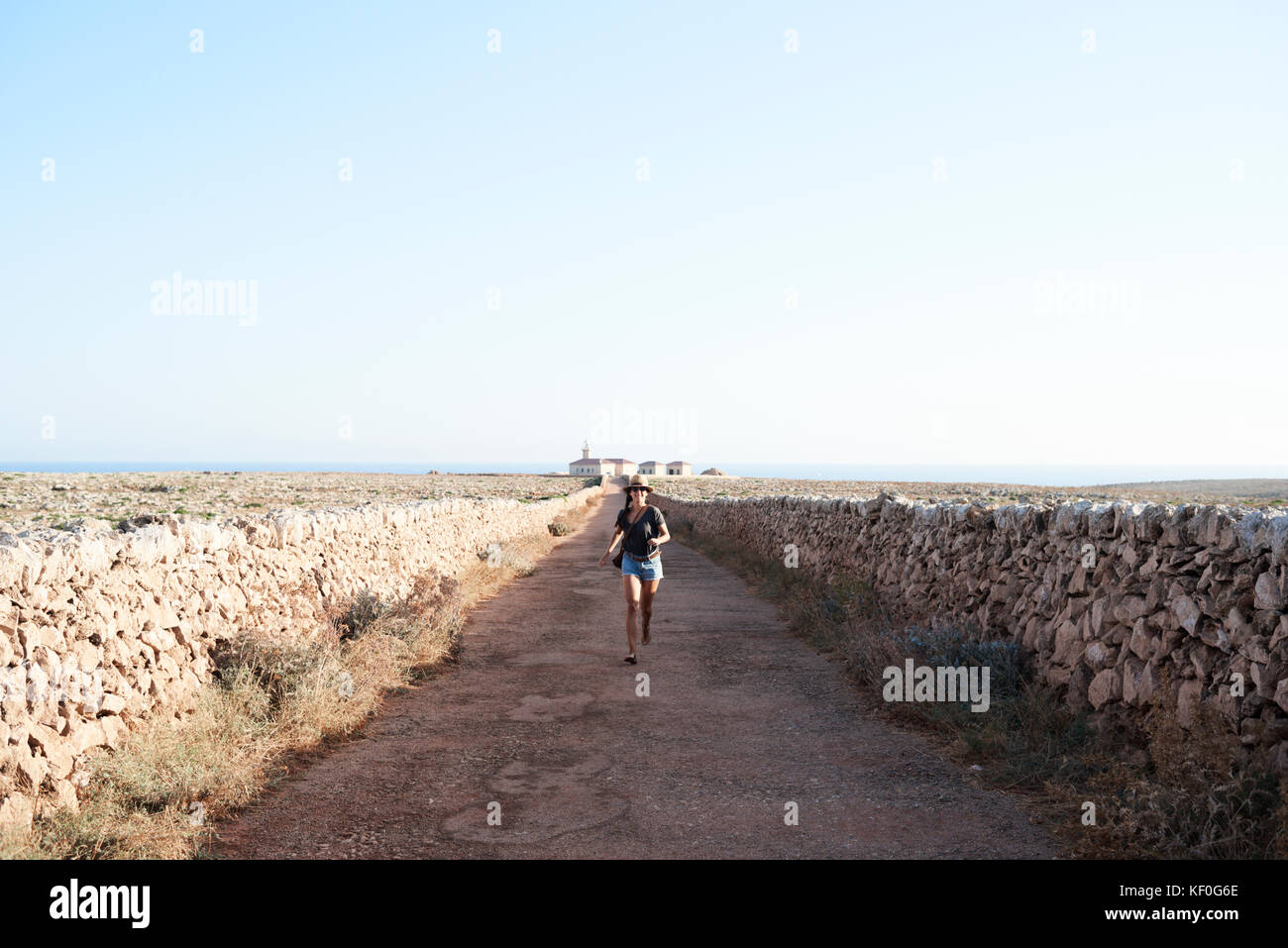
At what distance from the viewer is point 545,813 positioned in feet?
17.6

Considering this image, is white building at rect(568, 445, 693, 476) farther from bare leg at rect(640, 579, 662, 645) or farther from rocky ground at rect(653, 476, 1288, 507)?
bare leg at rect(640, 579, 662, 645)

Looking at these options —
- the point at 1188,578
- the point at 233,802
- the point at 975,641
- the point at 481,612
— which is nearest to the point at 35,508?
the point at 481,612

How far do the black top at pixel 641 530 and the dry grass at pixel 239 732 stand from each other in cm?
260

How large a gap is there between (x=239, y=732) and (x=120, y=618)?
4.04 ft

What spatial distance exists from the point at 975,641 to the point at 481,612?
8296mm

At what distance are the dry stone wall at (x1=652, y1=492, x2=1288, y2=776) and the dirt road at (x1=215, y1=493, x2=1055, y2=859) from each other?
1417 mm

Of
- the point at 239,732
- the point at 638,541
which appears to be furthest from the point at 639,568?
the point at 239,732

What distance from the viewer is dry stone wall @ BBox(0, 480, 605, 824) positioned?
470 centimetres

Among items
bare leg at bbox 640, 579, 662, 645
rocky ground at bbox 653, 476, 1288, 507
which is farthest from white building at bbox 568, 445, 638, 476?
bare leg at bbox 640, 579, 662, 645

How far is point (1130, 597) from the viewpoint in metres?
6.22

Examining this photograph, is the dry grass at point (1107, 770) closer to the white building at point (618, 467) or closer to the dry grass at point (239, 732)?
the dry grass at point (239, 732)

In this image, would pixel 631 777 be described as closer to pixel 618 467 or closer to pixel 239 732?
pixel 239 732
